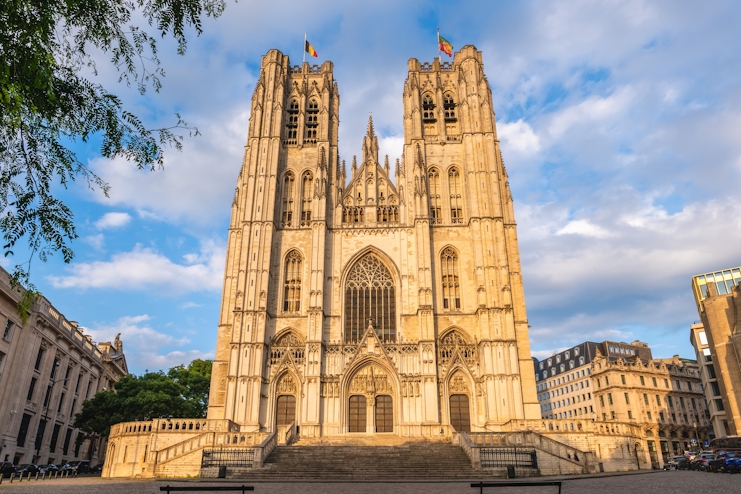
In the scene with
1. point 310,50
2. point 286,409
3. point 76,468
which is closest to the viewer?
point 76,468

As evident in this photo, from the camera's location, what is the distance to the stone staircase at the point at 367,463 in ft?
71.5

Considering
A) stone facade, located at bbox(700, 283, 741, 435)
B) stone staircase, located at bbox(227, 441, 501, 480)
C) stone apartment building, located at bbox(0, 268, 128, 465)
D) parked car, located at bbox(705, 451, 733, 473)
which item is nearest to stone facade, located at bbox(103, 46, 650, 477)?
stone staircase, located at bbox(227, 441, 501, 480)

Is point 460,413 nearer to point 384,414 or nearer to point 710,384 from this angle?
point 384,414

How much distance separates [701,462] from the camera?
89.0 feet

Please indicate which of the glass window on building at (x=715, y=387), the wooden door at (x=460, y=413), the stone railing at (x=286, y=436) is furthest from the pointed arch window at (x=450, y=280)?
the glass window on building at (x=715, y=387)

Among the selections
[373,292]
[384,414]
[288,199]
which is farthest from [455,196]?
[384,414]

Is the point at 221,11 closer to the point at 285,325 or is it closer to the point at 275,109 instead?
the point at 285,325

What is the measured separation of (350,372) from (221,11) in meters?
28.1

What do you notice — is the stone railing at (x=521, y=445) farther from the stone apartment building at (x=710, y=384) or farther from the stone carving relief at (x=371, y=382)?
the stone apartment building at (x=710, y=384)

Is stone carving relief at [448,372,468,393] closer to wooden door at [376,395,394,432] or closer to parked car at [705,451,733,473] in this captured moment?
wooden door at [376,395,394,432]

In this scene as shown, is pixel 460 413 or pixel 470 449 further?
pixel 460 413

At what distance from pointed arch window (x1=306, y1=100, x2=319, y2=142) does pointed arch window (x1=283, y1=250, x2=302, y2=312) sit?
1034 centimetres

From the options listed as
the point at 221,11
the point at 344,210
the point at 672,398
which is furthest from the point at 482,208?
the point at 672,398

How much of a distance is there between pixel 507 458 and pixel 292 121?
101 feet
